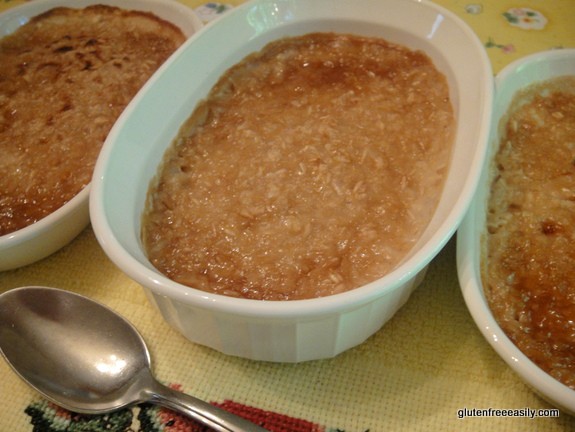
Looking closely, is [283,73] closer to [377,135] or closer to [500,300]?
[377,135]

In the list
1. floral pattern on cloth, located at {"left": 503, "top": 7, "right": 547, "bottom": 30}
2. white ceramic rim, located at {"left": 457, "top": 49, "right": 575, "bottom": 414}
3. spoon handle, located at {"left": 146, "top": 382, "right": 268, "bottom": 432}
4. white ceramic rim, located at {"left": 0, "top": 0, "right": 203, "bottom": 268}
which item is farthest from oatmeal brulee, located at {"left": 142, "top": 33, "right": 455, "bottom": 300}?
floral pattern on cloth, located at {"left": 503, "top": 7, "right": 547, "bottom": 30}

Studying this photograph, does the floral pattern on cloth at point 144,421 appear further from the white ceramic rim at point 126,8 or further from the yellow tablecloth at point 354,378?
the white ceramic rim at point 126,8

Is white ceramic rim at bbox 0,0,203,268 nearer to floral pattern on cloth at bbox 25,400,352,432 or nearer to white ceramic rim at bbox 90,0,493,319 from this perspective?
white ceramic rim at bbox 90,0,493,319

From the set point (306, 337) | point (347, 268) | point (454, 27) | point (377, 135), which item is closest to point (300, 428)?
point (306, 337)

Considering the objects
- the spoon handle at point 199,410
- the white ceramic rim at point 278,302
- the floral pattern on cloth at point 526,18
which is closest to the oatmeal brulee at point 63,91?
the white ceramic rim at point 278,302

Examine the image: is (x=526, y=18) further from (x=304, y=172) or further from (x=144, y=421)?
(x=144, y=421)

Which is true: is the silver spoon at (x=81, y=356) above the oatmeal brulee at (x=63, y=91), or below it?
below
